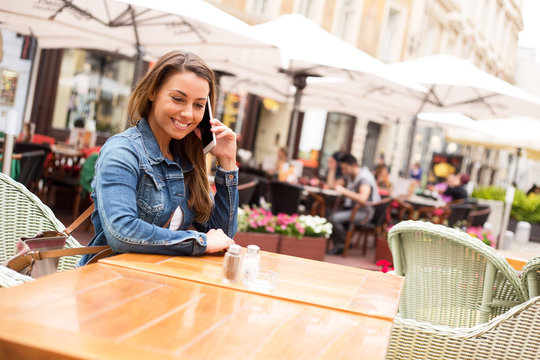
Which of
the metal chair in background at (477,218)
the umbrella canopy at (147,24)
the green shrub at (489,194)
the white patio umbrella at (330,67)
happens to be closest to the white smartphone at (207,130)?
the umbrella canopy at (147,24)

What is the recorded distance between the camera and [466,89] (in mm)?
9539

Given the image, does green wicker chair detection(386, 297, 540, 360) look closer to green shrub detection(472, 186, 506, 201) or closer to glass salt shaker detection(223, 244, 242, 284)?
glass salt shaker detection(223, 244, 242, 284)

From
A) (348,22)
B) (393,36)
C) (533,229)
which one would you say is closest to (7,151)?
(533,229)

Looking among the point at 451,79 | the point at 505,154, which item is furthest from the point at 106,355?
the point at 505,154

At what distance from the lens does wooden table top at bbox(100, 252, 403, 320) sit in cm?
171

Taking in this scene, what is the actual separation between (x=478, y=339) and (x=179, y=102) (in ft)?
5.26

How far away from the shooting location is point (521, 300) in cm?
278

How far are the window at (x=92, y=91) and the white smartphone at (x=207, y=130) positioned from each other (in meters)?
12.2

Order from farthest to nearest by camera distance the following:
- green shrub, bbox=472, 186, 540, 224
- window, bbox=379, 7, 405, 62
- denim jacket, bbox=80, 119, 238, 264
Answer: window, bbox=379, 7, 405, 62, green shrub, bbox=472, 186, 540, 224, denim jacket, bbox=80, 119, 238, 264

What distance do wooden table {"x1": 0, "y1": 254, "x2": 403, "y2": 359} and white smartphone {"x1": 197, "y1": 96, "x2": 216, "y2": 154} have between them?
765 mm

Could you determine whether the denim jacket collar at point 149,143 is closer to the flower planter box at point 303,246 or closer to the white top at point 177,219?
the white top at point 177,219

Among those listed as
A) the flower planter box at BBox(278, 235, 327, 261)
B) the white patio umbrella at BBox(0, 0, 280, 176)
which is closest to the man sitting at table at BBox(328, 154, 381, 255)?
the flower planter box at BBox(278, 235, 327, 261)

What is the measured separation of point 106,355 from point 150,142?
1.41 meters

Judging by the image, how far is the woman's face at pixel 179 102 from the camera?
236 cm
